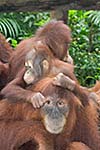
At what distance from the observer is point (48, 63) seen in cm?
279

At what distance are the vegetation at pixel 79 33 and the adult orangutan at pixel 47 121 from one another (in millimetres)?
2842

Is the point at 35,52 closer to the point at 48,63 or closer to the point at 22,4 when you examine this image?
the point at 48,63

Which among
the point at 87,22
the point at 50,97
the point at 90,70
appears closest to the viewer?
the point at 50,97

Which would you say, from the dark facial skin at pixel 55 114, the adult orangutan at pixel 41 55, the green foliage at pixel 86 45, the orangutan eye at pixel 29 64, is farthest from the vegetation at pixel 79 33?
the dark facial skin at pixel 55 114

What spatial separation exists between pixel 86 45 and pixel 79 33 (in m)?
0.19

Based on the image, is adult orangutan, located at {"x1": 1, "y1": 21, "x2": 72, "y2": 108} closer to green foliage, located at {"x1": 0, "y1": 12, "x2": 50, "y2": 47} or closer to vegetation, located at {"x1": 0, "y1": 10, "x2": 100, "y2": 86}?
vegetation, located at {"x1": 0, "y1": 10, "x2": 100, "y2": 86}

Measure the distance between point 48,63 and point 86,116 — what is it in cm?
35

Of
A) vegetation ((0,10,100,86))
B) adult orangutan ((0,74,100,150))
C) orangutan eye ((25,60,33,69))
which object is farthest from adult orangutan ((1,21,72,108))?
vegetation ((0,10,100,86))

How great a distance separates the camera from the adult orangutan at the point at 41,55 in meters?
2.69

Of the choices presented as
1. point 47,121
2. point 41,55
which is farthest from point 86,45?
point 47,121

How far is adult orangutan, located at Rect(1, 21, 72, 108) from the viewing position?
8.82 ft

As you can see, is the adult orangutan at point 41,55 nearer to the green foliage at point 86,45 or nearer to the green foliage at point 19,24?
the green foliage at point 86,45

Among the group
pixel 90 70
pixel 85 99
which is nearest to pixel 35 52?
pixel 85 99

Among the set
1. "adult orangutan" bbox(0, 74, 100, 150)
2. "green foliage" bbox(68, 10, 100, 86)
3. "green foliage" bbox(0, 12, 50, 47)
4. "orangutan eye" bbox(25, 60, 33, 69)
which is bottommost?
"green foliage" bbox(68, 10, 100, 86)
